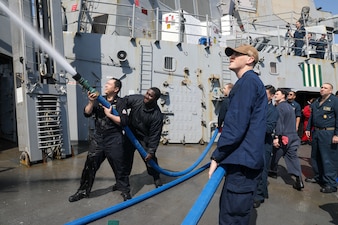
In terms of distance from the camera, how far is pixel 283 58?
962 cm

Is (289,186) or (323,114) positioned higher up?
(323,114)

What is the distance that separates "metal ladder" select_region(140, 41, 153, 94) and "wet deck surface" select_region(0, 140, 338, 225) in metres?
3.11

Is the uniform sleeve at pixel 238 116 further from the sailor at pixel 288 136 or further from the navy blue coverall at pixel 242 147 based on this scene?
the sailor at pixel 288 136

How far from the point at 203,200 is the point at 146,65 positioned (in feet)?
21.4

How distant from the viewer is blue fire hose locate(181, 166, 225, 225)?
1770mm

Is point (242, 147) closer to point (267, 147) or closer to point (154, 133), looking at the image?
point (154, 133)

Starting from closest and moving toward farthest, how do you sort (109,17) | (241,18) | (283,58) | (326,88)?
(326,88) < (109,17) < (283,58) < (241,18)

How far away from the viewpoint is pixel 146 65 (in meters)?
8.07

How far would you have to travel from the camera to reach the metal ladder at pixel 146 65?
26.3 ft

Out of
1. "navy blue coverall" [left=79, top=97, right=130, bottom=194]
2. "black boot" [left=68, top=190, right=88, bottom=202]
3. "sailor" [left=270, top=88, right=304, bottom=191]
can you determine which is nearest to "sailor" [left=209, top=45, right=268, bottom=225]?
"navy blue coverall" [left=79, top=97, right=130, bottom=194]

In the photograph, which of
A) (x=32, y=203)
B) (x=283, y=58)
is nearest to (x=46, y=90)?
(x=32, y=203)

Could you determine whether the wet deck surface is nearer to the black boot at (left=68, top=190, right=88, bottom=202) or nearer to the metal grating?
the black boot at (left=68, top=190, right=88, bottom=202)

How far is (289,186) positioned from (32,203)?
3.90 m

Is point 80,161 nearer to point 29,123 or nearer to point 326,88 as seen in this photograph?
point 29,123
